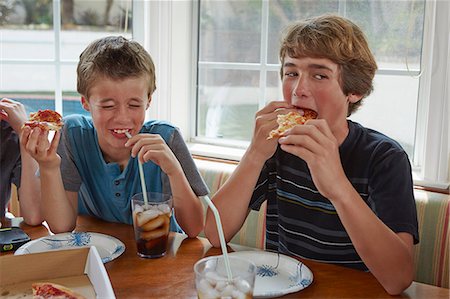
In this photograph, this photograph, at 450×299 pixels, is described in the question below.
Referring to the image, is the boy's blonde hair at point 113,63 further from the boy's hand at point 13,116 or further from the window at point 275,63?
the window at point 275,63

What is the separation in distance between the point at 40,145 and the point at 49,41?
1.41 metres

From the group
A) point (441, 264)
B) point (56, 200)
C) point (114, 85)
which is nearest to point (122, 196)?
point (56, 200)

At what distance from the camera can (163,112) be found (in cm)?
274

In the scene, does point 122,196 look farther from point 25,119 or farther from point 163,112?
point 163,112

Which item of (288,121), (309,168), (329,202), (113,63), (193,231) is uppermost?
(113,63)

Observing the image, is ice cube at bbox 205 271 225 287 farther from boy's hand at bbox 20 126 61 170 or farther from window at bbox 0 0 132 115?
window at bbox 0 0 132 115

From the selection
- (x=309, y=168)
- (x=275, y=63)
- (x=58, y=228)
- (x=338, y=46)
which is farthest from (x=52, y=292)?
(x=275, y=63)

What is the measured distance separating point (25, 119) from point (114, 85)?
402 mm

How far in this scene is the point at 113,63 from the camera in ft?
5.37

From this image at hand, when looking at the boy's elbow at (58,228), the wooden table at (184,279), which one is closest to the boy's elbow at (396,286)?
the wooden table at (184,279)

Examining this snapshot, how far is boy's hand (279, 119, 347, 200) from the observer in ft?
4.04

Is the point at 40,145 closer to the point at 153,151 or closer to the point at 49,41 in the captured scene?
the point at 153,151

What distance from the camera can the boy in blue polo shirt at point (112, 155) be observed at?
5.11 feet

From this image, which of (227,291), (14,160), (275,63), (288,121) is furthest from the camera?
(275,63)
